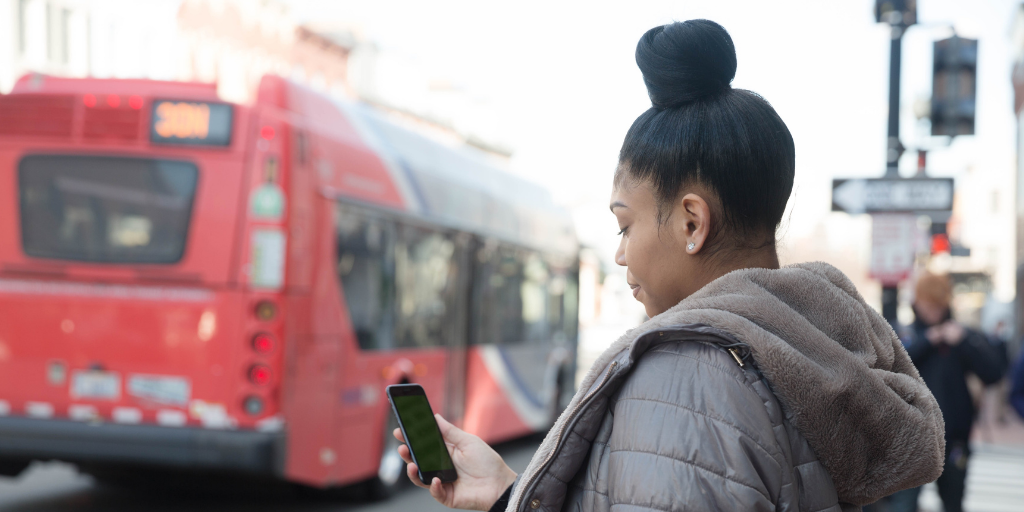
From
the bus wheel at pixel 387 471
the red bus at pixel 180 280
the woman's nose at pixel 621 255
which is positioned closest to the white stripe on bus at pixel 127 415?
the red bus at pixel 180 280

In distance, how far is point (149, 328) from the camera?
6.69 meters

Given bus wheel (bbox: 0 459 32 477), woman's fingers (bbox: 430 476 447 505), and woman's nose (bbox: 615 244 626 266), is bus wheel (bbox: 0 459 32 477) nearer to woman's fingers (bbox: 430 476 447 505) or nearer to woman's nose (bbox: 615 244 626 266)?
woman's fingers (bbox: 430 476 447 505)

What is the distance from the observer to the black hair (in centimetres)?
158

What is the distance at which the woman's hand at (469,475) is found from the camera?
1.99 meters

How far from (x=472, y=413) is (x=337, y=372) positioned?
3.20 metres

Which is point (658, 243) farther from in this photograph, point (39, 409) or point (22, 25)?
point (22, 25)

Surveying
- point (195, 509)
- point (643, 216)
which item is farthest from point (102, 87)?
point (643, 216)

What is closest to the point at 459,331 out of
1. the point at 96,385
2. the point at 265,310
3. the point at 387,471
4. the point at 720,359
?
the point at 387,471

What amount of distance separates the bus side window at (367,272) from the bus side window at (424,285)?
0.19 meters

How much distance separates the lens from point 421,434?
2.00 m

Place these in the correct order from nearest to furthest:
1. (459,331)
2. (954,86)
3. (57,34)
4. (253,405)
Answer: (253,405), (954,86), (459,331), (57,34)

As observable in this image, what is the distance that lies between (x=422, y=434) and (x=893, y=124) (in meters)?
7.82

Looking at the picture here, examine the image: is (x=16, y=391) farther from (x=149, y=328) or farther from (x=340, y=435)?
(x=340, y=435)

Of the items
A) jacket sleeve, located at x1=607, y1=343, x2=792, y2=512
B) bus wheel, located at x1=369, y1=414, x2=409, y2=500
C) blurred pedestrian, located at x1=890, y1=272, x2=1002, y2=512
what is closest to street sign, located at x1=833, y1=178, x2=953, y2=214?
blurred pedestrian, located at x1=890, y1=272, x2=1002, y2=512
